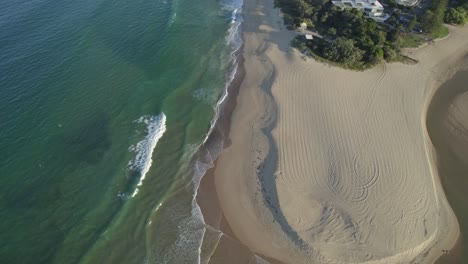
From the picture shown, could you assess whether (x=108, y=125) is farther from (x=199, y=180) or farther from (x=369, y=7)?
(x=369, y=7)

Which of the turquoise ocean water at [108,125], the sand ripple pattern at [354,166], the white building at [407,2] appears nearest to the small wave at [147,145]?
the turquoise ocean water at [108,125]

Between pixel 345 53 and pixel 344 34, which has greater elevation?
pixel 344 34

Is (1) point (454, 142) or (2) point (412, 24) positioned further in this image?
(2) point (412, 24)

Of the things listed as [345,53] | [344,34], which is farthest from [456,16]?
[345,53]

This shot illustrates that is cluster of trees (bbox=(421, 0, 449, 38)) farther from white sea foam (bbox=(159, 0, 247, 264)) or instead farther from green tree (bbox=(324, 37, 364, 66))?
white sea foam (bbox=(159, 0, 247, 264))

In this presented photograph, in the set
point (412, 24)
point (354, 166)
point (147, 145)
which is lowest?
point (147, 145)

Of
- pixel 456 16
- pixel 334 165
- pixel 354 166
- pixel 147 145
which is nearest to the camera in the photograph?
pixel 354 166
